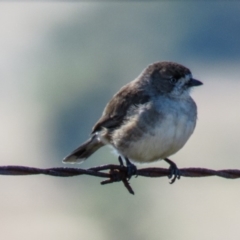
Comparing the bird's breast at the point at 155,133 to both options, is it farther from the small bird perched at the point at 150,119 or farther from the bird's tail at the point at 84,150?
the bird's tail at the point at 84,150

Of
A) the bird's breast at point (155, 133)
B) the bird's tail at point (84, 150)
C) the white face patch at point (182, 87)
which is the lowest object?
the bird's tail at point (84, 150)

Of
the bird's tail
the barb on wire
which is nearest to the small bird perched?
the bird's tail

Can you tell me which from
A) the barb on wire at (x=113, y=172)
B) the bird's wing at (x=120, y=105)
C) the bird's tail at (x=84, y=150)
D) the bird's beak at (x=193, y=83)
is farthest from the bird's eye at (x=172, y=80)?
the barb on wire at (x=113, y=172)

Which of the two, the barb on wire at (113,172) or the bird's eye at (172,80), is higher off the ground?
the bird's eye at (172,80)

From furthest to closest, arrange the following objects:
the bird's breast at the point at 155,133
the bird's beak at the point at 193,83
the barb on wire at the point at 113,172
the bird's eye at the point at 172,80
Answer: the bird's eye at the point at 172,80
the bird's beak at the point at 193,83
the bird's breast at the point at 155,133
the barb on wire at the point at 113,172

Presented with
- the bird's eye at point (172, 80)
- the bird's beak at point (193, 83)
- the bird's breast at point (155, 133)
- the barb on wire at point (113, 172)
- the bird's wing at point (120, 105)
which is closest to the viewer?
the barb on wire at point (113, 172)

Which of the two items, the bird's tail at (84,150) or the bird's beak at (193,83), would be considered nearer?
the bird's beak at (193,83)

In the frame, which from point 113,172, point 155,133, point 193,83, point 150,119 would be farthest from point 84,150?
point 113,172

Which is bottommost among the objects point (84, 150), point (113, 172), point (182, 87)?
point (84, 150)

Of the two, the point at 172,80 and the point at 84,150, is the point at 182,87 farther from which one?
the point at 84,150

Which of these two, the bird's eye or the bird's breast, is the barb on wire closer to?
the bird's breast
